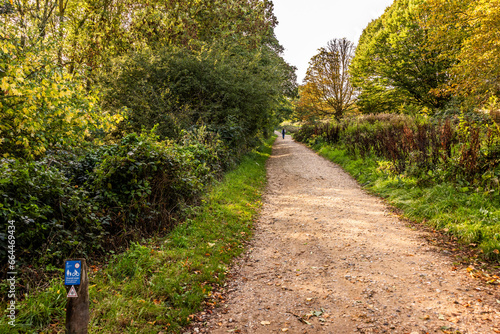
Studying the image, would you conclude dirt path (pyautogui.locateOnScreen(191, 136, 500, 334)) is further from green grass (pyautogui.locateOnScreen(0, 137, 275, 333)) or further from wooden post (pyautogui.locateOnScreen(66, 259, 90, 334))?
wooden post (pyautogui.locateOnScreen(66, 259, 90, 334))

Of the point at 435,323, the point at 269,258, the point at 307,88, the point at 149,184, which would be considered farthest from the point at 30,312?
the point at 307,88

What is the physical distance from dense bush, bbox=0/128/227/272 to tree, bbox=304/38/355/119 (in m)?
22.1

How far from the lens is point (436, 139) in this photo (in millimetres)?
7980

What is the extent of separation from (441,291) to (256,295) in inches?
95.6

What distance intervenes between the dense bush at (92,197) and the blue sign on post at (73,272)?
1.76 metres

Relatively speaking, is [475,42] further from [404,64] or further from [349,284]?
[349,284]

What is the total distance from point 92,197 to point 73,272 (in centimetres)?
305

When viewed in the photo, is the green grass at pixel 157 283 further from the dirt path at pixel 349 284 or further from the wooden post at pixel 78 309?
the wooden post at pixel 78 309

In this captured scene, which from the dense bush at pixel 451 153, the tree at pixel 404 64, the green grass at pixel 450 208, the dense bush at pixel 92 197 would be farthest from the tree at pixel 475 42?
the dense bush at pixel 92 197

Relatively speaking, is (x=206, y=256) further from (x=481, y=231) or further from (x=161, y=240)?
(x=481, y=231)

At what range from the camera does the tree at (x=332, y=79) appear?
2611 cm

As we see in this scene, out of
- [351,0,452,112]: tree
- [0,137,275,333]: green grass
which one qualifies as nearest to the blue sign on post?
[0,137,275,333]: green grass

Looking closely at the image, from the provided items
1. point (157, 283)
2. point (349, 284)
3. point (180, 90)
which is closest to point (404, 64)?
point (180, 90)

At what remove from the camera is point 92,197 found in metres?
4.90
